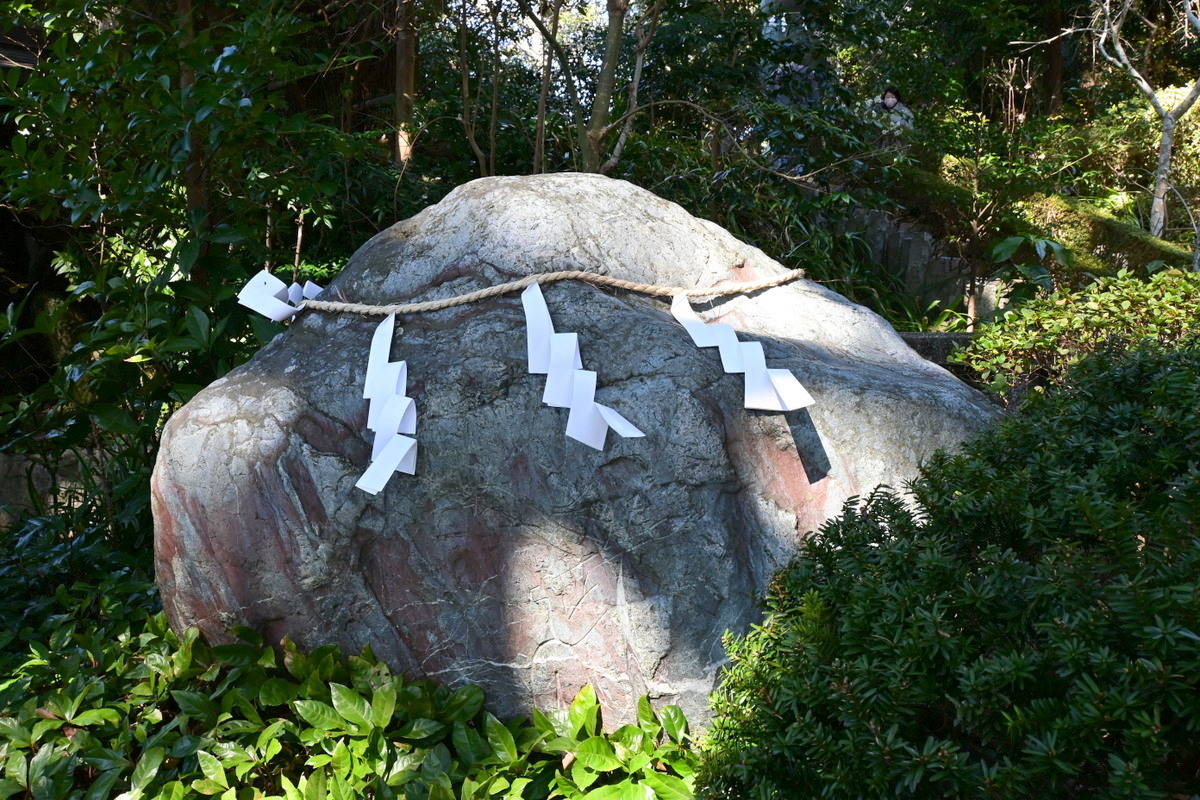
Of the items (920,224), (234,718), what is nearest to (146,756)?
(234,718)

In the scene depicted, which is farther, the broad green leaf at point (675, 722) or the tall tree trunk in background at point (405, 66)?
the tall tree trunk in background at point (405, 66)

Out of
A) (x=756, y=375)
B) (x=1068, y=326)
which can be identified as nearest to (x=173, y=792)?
(x=756, y=375)

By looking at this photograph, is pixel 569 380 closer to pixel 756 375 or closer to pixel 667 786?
pixel 756 375

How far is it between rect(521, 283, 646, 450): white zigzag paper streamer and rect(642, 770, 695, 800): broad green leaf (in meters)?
0.82

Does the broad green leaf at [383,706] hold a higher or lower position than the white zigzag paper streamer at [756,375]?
lower

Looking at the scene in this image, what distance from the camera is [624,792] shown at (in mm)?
2199

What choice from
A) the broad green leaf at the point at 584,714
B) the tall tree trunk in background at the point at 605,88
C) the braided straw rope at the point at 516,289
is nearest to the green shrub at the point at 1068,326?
the braided straw rope at the point at 516,289

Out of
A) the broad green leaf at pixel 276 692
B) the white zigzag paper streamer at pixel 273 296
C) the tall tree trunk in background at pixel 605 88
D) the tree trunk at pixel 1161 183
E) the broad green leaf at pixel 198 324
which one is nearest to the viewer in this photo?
the broad green leaf at pixel 276 692

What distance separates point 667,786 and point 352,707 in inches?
32.9

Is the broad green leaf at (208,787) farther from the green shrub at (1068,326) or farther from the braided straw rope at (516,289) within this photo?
the green shrub at (1068,326)

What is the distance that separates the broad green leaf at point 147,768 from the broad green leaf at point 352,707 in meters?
0.46

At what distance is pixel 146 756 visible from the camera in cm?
237

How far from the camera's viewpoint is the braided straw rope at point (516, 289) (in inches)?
106

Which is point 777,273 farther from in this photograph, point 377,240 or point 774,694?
point 774,694
